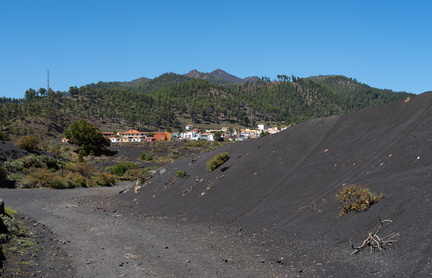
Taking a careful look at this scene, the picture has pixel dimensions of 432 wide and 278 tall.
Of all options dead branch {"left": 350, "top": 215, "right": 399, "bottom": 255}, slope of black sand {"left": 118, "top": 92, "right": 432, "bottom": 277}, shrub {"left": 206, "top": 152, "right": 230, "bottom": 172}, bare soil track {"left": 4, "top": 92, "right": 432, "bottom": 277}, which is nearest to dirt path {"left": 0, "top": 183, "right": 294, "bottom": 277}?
bare soil track {"left": 4, "top": 92, "right": 432, "bottom": 277}

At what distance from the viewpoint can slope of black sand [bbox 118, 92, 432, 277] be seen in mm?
11031

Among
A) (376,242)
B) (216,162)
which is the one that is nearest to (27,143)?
(216,162)

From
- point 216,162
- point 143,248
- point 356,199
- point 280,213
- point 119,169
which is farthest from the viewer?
point 119,169

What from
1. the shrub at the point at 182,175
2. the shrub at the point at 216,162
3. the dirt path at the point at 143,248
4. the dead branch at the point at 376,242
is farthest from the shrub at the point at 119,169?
the dead branch at the point at 376,242

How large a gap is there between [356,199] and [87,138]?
76.6 metres

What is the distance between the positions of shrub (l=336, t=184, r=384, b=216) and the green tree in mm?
74442

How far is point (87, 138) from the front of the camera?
84438 mm

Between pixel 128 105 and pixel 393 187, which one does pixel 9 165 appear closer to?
pixel 393 187

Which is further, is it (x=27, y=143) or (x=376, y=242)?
(x=27, y=143)

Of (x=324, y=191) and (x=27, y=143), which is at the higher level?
(x=27, y=143)

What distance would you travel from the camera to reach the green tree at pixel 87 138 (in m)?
83.9

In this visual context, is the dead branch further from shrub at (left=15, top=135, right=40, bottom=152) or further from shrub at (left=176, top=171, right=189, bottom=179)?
shrub at (left=15, top=135, right=40, bottom=152)

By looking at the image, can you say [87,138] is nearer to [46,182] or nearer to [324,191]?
[46,182]

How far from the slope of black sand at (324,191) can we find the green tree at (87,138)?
54612 millimetres
